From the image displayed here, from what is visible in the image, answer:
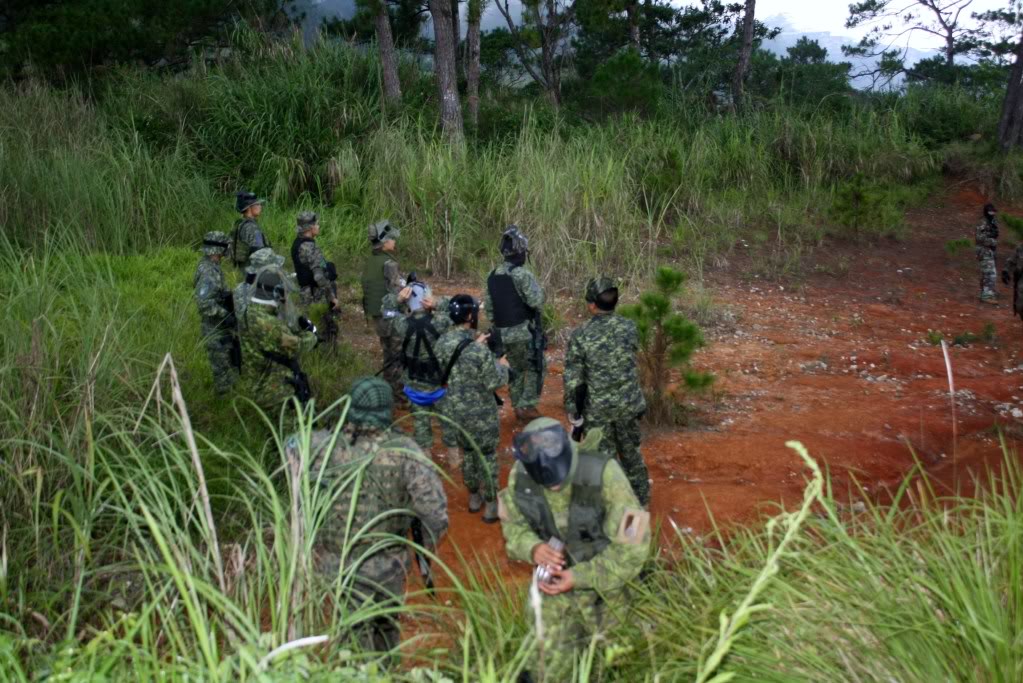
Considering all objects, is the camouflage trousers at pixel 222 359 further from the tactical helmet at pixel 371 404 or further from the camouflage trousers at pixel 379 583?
the camouflage trousers at pixel 379 583

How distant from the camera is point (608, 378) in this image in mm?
5578

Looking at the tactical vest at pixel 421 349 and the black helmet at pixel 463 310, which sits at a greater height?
the black helmet at pixel 463 310

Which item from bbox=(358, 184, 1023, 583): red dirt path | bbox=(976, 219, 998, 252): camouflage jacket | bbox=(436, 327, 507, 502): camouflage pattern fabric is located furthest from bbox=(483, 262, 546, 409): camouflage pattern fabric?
bbox=(976, 219, 998, 252): camouflage jacket

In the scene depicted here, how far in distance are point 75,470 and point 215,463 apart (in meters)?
2.02

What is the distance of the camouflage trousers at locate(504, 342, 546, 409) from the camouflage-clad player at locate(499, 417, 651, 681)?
3716 mm

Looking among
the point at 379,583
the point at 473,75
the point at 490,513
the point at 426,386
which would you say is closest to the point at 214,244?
the point at 426,386

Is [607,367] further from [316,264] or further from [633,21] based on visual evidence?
[633,21]

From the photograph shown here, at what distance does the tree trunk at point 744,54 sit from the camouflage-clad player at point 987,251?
7044mm

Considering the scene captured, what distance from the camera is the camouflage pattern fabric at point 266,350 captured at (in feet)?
19.3

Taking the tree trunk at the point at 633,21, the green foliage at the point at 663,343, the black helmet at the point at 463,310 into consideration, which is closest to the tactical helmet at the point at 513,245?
the green foliage at the point at 663,343

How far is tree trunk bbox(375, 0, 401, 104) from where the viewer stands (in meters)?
14.2

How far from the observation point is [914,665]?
2.43 metres

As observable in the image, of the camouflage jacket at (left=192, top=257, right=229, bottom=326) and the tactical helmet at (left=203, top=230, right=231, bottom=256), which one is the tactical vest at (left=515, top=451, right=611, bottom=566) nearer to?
the camouflage jacket at (left=192, top=257, right=229, bottom=326)

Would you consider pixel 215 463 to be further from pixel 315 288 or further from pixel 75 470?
pixel 315 288
